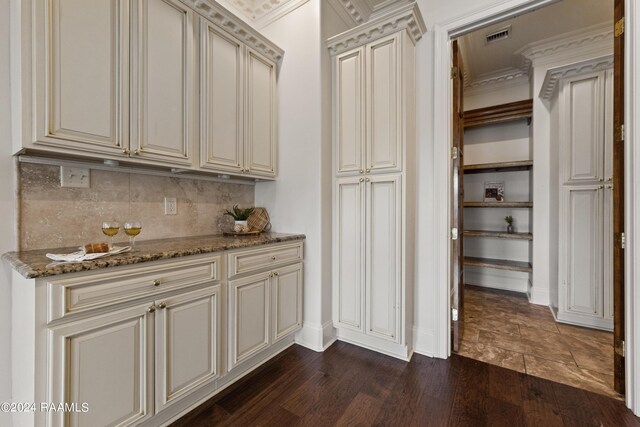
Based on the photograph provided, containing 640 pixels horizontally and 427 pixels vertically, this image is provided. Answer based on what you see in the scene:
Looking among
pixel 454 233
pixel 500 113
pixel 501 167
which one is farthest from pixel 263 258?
pixel 500 113

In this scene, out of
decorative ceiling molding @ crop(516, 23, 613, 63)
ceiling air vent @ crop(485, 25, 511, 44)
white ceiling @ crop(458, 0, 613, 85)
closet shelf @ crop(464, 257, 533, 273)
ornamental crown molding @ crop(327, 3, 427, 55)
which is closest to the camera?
ornamental crown molding @ crop(327, 3, 427, 55)

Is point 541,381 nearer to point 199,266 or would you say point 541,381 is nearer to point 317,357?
point 317,357

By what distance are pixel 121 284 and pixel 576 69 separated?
4.11 m

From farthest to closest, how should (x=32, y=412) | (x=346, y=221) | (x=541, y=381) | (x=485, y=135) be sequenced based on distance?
(x=485, y=135) → (x=346, y=221) → (x=541, y=381) → (x=32, y=412)

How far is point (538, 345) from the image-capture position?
230 cm

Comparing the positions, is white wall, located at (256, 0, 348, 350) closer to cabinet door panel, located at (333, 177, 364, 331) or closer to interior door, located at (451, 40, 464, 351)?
cabinet door panel, located at (333, 177, 364, 331)

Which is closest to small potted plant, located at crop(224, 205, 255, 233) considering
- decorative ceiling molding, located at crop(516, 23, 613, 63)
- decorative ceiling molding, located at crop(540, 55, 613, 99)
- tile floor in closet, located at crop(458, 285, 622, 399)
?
tile floor in closet, located at crop(458, 285, 622, 399)

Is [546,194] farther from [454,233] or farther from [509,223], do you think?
[454,233]

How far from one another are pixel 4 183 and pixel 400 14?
2614mm

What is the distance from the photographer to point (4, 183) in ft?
4.42

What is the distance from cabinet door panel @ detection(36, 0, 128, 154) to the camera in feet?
4.09

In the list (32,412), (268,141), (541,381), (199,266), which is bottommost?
(541,381)

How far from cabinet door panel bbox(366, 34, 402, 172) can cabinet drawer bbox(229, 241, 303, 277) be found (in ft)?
3.08

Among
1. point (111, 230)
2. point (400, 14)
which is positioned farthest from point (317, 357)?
point (400, 14)
